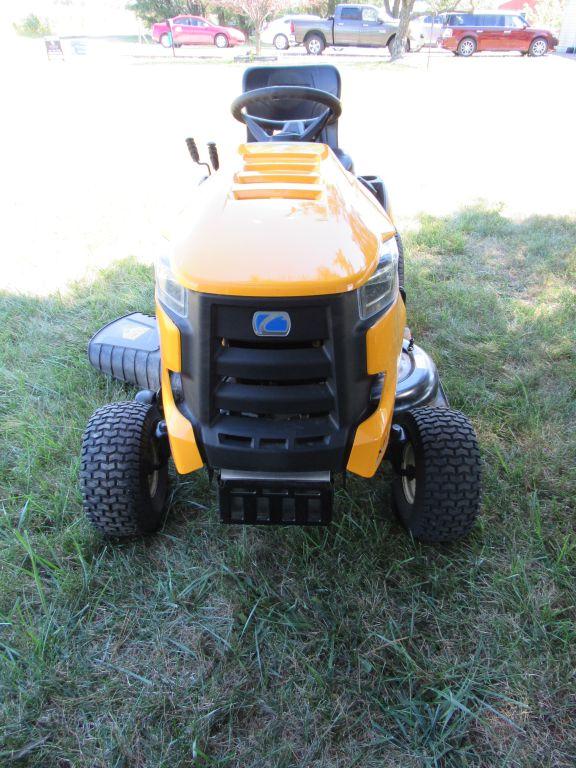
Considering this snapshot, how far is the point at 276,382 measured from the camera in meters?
1.44

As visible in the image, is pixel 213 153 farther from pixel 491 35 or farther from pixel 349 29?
pixel 491 35

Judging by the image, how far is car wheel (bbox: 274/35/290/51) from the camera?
21.7 meters

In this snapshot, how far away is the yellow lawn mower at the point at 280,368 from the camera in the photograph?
134cm

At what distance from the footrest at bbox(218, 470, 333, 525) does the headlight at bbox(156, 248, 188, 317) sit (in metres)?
0.47

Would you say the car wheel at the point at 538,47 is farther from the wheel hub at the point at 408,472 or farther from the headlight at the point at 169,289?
the headlight at the point at 169,289

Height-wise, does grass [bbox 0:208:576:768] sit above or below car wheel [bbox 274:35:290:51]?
below

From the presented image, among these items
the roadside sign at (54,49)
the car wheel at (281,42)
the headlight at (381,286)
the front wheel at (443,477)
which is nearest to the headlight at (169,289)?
the headlight at (381,286)

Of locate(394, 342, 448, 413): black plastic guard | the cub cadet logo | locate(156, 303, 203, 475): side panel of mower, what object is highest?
the cub cadet logo

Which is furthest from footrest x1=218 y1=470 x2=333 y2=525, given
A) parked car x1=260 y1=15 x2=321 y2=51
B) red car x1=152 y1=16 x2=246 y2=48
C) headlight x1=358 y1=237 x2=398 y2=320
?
red car x1=152 y1=16 x2=246 y2=48

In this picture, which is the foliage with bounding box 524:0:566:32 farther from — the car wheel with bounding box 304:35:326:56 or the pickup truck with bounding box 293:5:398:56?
the car wheel with bounding box 304:35:326:56

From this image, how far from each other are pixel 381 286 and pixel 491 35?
74.9 feet

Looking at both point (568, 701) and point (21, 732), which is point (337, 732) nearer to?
point (568, 701)

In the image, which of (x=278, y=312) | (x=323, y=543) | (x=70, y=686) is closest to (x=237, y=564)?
(x=323, y=543)

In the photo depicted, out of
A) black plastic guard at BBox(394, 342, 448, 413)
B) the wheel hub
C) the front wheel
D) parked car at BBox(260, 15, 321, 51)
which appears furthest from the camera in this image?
parked car at BBox(260, 15, 321, 51)
